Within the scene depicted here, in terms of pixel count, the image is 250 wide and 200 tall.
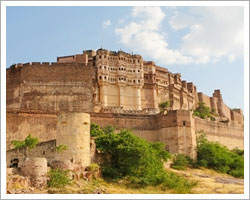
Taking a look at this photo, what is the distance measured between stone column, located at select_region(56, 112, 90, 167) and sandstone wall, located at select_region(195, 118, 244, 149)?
19791 millimetres

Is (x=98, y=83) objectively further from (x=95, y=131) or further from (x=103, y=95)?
(x=95, y=131)

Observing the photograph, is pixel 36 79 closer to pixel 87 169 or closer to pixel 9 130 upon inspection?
pixel 9 130

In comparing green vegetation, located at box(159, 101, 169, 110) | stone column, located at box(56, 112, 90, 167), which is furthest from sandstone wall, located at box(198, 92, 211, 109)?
stone column, located at box(56, 112, 90, 167)

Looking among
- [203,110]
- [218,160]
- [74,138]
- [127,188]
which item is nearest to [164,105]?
[203,110]

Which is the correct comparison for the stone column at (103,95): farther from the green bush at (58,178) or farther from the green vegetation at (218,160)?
the green bush at (58,178)

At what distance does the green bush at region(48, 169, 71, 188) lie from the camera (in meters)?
19.8

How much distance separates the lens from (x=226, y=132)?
46.6 metres

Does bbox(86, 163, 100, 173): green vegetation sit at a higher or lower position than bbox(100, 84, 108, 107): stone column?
lower

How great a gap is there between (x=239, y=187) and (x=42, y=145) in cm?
1091

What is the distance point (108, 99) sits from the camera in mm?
44781

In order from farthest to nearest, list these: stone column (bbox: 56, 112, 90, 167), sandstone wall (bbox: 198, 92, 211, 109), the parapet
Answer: the parapet → sandstone wall (bbox: 198, 92, 211, 109) → stone column (bbox: 56, 112, 90, 167)

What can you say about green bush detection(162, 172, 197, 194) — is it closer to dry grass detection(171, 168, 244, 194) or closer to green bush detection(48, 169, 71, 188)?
dry grass detection(171, 168, 244, 194)

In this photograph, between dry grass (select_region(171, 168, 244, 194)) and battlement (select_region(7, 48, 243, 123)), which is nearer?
dry grass (select_region(171, 168, 244, 194))

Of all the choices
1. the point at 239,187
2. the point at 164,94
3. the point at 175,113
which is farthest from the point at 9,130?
the point at 164,94
